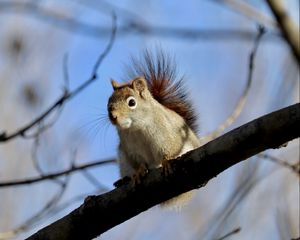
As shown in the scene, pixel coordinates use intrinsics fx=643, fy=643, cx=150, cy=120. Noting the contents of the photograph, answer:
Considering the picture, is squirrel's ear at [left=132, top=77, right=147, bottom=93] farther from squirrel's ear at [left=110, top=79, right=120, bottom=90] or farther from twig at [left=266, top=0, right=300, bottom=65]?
twig at [left=266, top=0, right=300, bottom=65]

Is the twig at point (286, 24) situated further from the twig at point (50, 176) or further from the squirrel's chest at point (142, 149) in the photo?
the twig at point (50, 176)

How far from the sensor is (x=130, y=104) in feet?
7.92

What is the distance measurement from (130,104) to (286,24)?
3.00 feet

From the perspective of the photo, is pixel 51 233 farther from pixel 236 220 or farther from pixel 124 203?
pixel 236 220

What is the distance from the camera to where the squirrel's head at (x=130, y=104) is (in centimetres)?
232

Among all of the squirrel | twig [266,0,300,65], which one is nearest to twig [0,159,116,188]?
the squirrel

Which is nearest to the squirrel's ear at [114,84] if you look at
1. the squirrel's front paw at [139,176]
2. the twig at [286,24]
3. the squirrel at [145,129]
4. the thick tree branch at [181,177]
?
the squirrel at [145,129]

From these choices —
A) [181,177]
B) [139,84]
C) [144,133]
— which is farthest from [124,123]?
[181,177]

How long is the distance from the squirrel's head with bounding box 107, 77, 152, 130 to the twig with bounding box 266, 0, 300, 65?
816 millimetres

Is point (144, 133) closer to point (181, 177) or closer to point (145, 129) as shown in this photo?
point (145, 129)

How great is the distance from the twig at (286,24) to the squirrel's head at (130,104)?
816 millimetres

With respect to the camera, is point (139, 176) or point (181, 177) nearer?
point (181, 177)

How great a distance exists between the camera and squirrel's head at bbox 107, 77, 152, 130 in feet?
7.60

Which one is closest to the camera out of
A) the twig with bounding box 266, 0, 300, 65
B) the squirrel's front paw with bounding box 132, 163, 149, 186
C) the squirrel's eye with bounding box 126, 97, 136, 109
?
the twig with bounding box 266, 0, 300, 65
